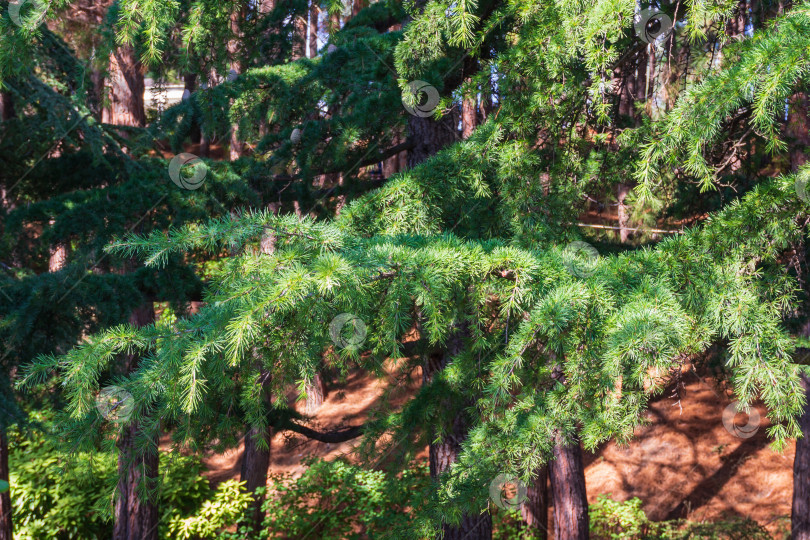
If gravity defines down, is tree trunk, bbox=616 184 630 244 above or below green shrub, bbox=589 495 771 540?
above

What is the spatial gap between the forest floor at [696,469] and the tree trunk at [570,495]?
870mm

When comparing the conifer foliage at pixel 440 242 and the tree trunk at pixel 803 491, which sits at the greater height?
the conifer foliage at pixel 440 242

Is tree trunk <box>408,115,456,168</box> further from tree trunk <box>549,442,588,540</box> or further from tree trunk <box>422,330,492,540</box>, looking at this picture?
tree trunk <box>549,442,588,540</box>

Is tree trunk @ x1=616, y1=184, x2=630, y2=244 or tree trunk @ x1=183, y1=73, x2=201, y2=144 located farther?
tree trunk @ x1=183, y1=73, x2=201, y2=144

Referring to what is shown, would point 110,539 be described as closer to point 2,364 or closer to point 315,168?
point 2,364

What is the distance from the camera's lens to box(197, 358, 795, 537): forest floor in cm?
912

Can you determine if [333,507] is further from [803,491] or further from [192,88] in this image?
[192,88]

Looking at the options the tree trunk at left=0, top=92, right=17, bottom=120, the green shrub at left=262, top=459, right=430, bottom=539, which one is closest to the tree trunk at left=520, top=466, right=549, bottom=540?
the green shrub at left=262, top=459, right=430, bottom=539

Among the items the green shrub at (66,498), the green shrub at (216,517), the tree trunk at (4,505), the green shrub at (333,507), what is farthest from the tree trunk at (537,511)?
the tree trunk at (4,505)

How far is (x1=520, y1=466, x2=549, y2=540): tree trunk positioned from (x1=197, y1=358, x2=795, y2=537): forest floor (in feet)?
3.64

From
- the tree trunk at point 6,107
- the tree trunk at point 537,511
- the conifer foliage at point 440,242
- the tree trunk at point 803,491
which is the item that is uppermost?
the tree trunk at point 6,107

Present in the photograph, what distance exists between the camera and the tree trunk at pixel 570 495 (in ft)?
26.9

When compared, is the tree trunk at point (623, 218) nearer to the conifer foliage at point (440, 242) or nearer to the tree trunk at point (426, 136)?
the conifer foliage at point (440, 242)

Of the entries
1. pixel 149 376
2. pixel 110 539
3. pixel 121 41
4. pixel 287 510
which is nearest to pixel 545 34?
pixel 121 41
